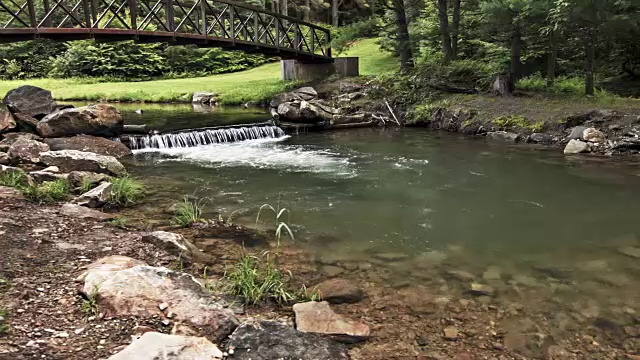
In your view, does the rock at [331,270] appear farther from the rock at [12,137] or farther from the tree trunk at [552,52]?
the tree trunk at [552,52]

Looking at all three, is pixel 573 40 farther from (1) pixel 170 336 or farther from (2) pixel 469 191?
(1) pixel 170 336

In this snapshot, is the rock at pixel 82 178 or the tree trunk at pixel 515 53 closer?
the rock at pixel 82 178

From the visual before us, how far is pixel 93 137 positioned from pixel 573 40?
1380cm

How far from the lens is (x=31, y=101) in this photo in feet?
48.1

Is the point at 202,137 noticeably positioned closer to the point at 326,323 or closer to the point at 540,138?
the point at 540,138

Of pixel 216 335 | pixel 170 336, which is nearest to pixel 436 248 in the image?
pixel 216 335

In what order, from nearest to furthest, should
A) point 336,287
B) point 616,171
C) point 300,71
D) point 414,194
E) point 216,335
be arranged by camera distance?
point 216,335 < point 336,287 < point 414,194 < point 616,171 < point 300,71

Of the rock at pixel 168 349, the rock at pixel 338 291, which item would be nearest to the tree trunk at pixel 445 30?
the rock at pixel 338 291

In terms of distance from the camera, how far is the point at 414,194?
9.71 meters

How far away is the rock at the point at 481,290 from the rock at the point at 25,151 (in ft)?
30.4

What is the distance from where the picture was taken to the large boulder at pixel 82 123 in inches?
540

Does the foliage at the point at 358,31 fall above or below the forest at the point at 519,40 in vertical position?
above

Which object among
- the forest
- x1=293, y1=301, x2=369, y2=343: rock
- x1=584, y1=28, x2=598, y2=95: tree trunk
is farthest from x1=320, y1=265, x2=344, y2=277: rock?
x1=584, y1=28, x2=598, y2=95: tree trunk

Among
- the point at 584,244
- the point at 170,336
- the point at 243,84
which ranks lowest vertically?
the point at 584,244
